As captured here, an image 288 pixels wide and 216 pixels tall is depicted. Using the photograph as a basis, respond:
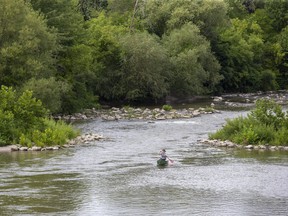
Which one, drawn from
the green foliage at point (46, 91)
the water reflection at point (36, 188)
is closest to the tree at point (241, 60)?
the green foliage at point (46, 91)

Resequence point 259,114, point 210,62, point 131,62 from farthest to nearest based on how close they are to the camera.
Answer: point 210,62 < point 131,62 < point 259,114

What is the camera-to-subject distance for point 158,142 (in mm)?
46688

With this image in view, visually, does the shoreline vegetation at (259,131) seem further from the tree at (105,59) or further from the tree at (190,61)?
the tree at (190,61)

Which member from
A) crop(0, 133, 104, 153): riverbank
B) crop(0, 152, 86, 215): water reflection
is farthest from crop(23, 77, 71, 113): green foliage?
crop(0, 152, 86, 215): water reflection

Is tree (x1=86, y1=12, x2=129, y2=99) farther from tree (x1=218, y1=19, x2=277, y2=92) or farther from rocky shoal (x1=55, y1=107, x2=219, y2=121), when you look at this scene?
tree (x1=218, y1=19, x2=277, y2=92)

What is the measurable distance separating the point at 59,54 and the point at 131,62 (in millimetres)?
10277

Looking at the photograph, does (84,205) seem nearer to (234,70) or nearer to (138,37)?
(138,37)

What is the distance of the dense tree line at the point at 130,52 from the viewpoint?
2178 inches

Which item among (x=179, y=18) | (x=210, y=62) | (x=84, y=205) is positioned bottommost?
(x=84, y=205)

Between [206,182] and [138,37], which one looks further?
[138,37]

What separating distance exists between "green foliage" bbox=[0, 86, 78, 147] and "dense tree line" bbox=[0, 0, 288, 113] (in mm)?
6235

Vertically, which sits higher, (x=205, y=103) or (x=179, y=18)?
(x=179, y=18)

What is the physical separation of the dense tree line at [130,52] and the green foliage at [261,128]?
1424cm

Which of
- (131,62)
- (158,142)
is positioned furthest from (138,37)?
(158,142)
